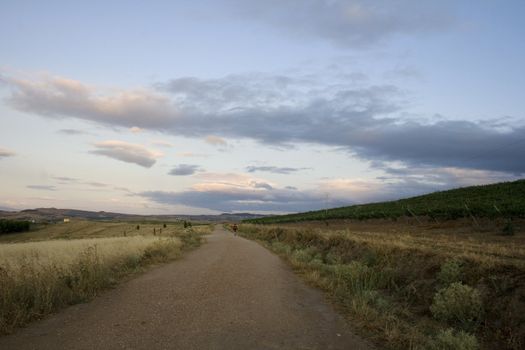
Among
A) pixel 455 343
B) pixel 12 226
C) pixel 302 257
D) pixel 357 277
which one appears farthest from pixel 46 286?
pixel 12 226

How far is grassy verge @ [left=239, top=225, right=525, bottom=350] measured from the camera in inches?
296

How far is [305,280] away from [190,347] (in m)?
7.79

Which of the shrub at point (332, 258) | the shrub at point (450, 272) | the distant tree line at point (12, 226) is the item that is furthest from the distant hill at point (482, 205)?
the distant tree line at point (12, 226)

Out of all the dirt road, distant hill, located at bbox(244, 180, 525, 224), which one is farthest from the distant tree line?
the dirt road

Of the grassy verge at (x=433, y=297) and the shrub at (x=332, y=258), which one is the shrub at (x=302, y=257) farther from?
the grassy verge at (x=433, y=297)

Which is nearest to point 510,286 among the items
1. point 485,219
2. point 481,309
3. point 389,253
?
point 481,309

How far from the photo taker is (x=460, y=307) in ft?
28.8

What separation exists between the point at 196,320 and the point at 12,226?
352 ft

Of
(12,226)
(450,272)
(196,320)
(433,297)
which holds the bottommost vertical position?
(433,297)

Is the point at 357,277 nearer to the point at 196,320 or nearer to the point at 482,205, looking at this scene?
the point at 196,320

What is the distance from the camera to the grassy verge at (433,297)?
24.7ft

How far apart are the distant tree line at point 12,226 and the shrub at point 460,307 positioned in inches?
4213

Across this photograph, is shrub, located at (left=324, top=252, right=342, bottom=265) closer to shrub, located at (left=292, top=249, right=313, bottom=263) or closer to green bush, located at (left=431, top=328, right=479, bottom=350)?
shrub, located at (left=292, top=249, right=313, bottom=263)

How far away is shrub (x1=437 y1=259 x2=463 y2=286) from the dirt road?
3.10 m
